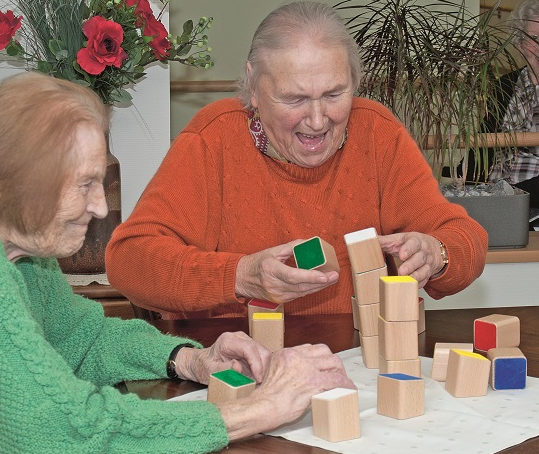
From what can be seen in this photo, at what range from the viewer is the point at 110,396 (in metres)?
1.51

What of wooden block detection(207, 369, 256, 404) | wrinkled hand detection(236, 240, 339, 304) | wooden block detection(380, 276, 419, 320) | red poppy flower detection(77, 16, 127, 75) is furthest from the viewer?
red poppy flower detection(77, 16, 127, 75)

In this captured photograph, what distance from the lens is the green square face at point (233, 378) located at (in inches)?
65.4

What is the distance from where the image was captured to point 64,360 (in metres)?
1.59

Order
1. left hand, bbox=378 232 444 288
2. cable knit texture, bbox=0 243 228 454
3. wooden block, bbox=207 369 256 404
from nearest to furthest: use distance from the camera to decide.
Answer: cable knit texture, bbox=0 243 228 454, wooden block, bbox=207 369 256 404, left hand, bbox=378 232 444 288

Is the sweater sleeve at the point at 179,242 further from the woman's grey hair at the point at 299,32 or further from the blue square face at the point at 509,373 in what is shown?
the blue square face at the point at 509,373

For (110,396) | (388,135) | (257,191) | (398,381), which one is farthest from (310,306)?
(110,396)

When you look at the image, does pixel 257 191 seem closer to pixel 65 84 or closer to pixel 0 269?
pixel 65 84

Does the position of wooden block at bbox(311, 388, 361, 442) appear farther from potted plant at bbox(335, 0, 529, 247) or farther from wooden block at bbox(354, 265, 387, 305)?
potted plant at bbox(335, 0, 529, 247)

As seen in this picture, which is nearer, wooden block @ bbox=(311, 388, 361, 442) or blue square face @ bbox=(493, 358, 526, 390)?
wooden block @ bbox=(311, 388, 361, 442)

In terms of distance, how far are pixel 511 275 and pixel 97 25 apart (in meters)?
1.70

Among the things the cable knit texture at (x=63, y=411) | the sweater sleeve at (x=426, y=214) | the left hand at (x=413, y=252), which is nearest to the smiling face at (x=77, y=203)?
the cable knit texture at (x=63, y=411)

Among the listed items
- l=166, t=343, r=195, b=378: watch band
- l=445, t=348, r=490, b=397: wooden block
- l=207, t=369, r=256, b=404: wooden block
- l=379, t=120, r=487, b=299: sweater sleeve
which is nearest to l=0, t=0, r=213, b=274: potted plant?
l=379, t=120, r=487, b=299: sweater sleeve

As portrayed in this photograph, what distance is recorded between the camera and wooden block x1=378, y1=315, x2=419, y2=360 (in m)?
1.79

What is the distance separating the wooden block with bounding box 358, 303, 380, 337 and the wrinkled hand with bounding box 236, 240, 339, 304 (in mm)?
102
